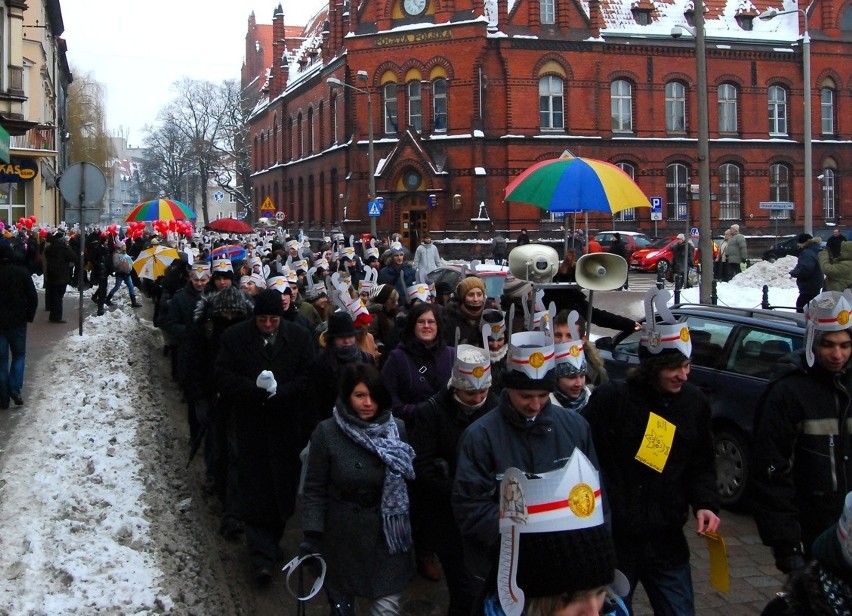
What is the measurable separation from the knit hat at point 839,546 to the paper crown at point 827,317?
2.13 metres

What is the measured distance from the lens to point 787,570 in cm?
429

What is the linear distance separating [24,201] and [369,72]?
1727 centimetres

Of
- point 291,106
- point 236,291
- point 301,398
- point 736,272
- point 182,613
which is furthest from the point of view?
point 291,106

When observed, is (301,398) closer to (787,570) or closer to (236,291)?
(236,291)

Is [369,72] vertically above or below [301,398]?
above

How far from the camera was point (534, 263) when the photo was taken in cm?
780

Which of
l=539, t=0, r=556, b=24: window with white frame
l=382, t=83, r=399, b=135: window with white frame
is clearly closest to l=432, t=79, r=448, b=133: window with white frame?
l=382, t=83, r=399, b=135: window with white frame

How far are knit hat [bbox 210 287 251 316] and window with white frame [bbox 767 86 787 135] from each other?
46540mm

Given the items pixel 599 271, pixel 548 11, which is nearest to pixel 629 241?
pixel 548 11

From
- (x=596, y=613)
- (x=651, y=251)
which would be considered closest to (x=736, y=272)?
(x=651, y=251)

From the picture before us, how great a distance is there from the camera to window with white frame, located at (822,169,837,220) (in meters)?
49.2

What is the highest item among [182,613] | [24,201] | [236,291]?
[24,201]

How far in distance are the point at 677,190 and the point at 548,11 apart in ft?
36.3

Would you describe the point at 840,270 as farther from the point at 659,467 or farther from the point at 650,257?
the point at 650,257
